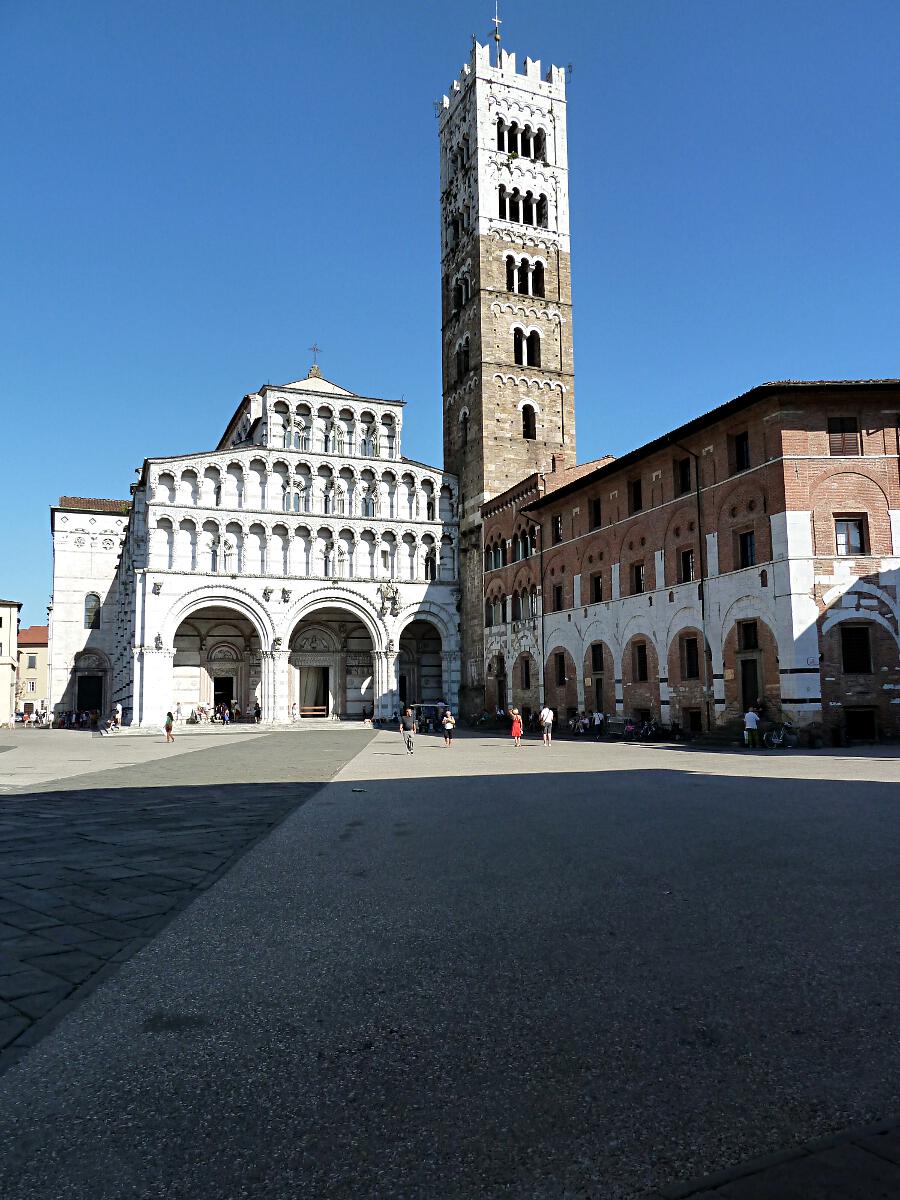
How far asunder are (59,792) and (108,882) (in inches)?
301

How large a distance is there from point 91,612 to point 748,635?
47525 millimetres

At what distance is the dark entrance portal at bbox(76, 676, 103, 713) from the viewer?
5821 centimetres

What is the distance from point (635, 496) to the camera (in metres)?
32.4

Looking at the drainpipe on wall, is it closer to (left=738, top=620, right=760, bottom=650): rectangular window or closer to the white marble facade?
(left=738, top=620, right=760, bottom=650): rectangular window

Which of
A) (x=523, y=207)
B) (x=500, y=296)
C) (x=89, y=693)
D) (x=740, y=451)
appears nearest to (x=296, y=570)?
(x=500, y=296)

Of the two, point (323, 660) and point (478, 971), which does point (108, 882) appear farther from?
point (323, 660)

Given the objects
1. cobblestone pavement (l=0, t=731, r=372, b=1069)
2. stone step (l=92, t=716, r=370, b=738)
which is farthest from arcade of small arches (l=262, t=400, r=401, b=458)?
cobblestone pavement (l=0, t=731, r=372, b=1069)

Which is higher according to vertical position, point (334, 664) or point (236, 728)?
point (334, 664)

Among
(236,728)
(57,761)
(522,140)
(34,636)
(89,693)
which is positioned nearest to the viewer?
(57,761)

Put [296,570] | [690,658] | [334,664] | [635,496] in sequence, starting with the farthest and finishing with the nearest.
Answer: [334,664] < [296,570] < [635,496] < [690,658]

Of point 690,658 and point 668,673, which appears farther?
point 668,673

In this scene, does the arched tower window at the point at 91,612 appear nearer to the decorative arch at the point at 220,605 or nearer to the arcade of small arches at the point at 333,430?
the decorative arch at the point at 220,605

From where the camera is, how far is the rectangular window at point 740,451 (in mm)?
26266

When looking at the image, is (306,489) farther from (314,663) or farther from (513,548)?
(513,548)
